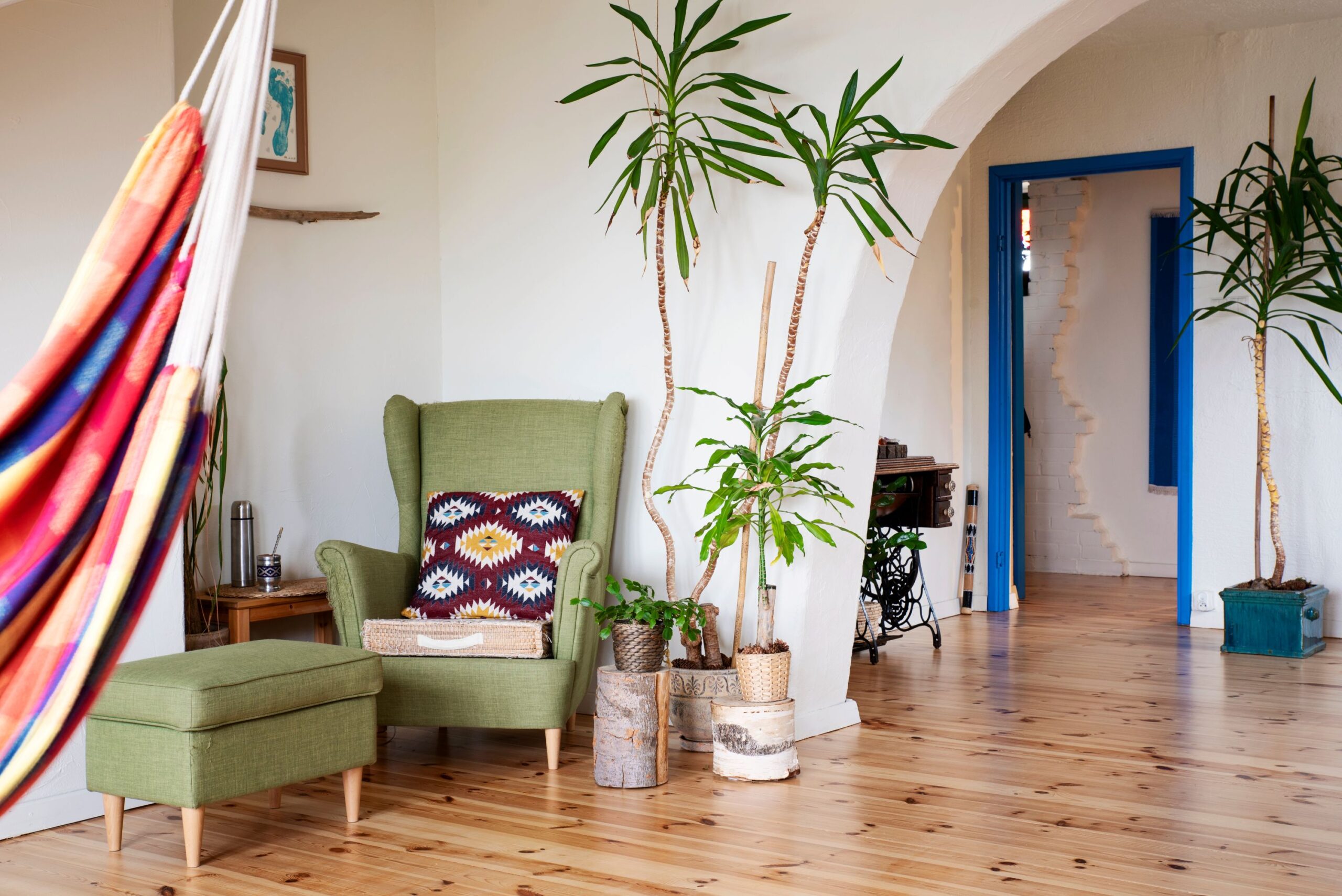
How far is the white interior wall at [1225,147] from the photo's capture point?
607 centimetres

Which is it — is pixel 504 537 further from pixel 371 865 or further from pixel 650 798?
pixel 371 865

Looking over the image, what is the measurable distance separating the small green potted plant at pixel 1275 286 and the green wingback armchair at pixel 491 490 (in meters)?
3.06

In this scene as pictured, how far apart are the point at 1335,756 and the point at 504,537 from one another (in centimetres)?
252

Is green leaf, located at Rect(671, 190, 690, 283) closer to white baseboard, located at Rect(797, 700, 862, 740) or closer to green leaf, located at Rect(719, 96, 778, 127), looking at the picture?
green leaf, located at Rect(719, 96, 778, 127)

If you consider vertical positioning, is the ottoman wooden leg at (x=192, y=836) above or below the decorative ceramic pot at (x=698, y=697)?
below

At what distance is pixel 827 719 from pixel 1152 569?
4873 millimetres

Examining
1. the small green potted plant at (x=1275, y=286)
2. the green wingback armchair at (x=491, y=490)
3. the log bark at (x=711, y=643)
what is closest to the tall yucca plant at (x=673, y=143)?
the log bark at (x=711, y=643)

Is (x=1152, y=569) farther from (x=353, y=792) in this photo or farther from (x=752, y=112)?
(x=353, y=792)

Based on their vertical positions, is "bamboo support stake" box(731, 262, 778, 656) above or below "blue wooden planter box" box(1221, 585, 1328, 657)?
above

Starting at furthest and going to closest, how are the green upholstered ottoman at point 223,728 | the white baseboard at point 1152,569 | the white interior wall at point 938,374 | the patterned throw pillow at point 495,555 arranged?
the white baseboard at point 1152,569 < the white interior wall at point 938,374 < the patterned throw pillow at point 495,555 < the green upholstered ottoman at point 223,728

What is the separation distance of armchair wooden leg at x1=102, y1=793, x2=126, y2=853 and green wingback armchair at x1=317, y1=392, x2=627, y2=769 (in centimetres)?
82

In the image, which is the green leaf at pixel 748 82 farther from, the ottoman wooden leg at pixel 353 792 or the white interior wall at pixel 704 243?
the ottoman wooden leg at pixel 353 792

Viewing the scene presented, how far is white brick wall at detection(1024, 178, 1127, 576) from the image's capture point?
8.49 metres

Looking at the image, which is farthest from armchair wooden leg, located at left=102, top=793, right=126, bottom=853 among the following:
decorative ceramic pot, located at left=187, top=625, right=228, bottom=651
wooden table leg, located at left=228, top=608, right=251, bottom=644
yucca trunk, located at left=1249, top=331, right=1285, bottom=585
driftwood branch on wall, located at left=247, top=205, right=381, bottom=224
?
yucca trunk, located at left=1249, top=331, right=1285, bottom=585
